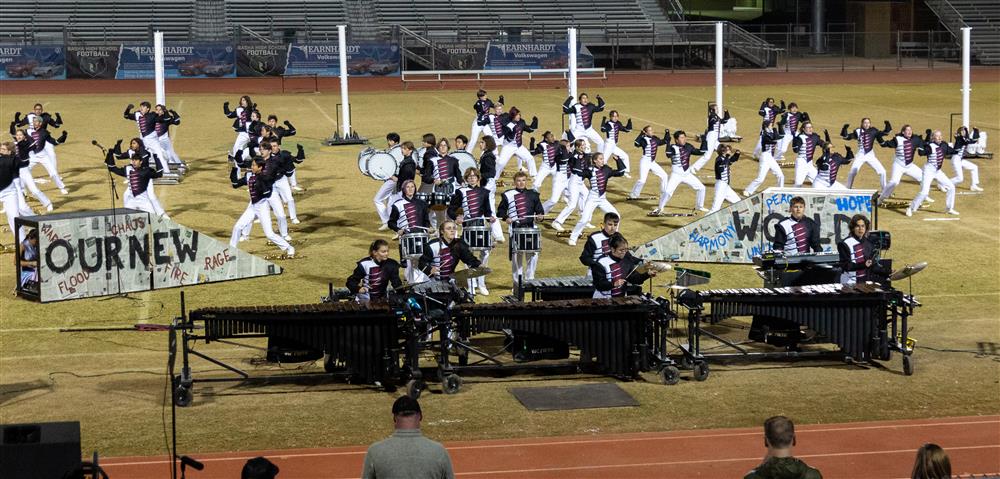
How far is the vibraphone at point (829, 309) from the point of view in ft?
46.4

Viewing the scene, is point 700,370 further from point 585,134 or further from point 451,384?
point 585,134

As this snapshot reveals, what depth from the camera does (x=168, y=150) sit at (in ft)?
95.8

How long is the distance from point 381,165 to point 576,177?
323 centimetres

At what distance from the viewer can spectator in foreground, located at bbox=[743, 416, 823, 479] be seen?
6.72 metres

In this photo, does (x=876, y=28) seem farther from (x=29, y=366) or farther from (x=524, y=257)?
(x=29, y=366)

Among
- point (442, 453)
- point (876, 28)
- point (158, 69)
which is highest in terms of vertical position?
point (876, 28)

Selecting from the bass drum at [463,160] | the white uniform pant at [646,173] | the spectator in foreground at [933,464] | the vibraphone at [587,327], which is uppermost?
the bass drum at [463,160]

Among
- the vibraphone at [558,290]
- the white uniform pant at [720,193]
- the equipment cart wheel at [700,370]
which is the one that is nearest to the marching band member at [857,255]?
the equipment cart wheel at [700,370]

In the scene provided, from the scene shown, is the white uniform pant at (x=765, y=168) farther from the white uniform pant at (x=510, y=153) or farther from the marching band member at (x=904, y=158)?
the white uniform pant at (x=510, y=153)

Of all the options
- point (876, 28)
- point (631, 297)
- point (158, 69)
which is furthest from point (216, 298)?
point (876, 28)

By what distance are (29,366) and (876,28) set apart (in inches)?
2179

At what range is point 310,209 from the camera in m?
25.8

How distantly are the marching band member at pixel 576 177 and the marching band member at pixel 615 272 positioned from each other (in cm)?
744

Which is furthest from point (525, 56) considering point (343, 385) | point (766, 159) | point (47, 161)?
point (343, 385)
